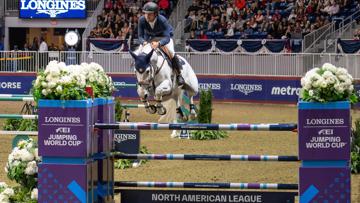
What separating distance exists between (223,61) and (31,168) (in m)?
23.4

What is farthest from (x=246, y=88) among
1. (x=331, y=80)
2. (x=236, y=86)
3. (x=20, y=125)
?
(x=331, y=80)

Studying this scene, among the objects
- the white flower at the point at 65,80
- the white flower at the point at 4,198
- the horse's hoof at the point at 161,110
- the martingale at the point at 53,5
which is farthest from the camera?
the martingale at the point at 53,5

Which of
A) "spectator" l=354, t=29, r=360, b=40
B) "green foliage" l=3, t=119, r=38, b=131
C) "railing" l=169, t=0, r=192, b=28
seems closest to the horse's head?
"green foliage" l=3, t=119, r=38, b=131

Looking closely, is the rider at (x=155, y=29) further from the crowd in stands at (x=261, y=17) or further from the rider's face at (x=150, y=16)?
the crowd in stands at (x=261, y=17)

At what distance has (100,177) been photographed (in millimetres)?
9648

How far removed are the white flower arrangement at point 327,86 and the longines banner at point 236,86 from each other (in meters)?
22.3

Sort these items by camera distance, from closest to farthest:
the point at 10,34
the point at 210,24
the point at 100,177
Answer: the point at 100,177 < the point at 210,24 < the point at 10,34

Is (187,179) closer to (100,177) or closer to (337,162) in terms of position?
(100,177)

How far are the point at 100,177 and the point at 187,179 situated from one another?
436cm

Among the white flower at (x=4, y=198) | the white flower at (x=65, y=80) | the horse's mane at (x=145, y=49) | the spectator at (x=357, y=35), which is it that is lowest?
the white flower at (x=4, y=198)

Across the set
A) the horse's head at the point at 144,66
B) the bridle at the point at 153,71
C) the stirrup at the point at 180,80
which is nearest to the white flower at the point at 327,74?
the horse's head at the point at 144,66

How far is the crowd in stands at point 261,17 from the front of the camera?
115 feet

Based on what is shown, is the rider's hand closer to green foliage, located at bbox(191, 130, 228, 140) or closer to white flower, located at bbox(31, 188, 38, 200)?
green foliage, located at bbox(191, 130, 228, 140)

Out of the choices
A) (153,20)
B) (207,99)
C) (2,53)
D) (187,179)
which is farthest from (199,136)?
(2,53)
